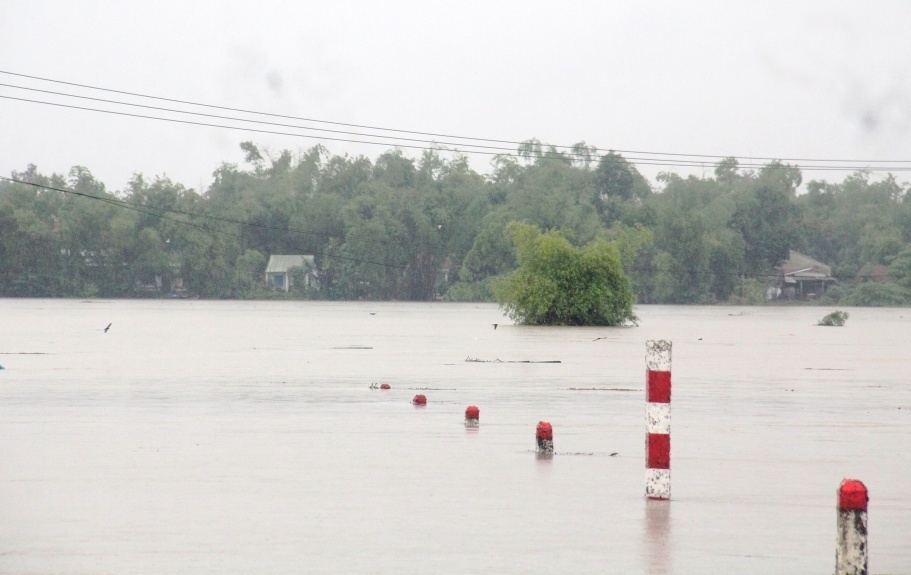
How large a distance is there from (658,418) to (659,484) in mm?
486

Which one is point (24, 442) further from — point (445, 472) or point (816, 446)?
point (816, 446)

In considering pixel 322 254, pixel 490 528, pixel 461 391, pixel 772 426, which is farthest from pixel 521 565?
pixel 322 254

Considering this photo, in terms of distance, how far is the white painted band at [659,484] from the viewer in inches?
439

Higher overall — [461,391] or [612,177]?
[612,177]

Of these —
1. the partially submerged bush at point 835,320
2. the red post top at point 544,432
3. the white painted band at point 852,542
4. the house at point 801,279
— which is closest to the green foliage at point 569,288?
the partially submerged bush at point 835,320

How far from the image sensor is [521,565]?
27.7ft

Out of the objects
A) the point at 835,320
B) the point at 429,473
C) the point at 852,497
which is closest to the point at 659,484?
the point at 429,473

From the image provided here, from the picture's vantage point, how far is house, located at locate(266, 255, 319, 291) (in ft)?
541

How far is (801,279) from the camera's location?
166 meters

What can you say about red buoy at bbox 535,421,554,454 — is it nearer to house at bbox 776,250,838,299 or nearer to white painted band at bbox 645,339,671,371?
white painted band at bbox 645,339,671,371

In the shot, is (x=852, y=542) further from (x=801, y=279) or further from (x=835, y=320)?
(x=801, y=279)

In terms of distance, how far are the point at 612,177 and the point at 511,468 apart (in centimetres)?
16149

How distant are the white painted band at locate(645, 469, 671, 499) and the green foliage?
58.9 metres

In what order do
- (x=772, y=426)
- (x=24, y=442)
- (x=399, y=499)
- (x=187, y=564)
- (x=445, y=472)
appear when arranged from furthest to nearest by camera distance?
(x=772, y=426) → (x=24, y=442) → (x=445, y=472) → (x=399, y=499) → (x=187, y=564)
